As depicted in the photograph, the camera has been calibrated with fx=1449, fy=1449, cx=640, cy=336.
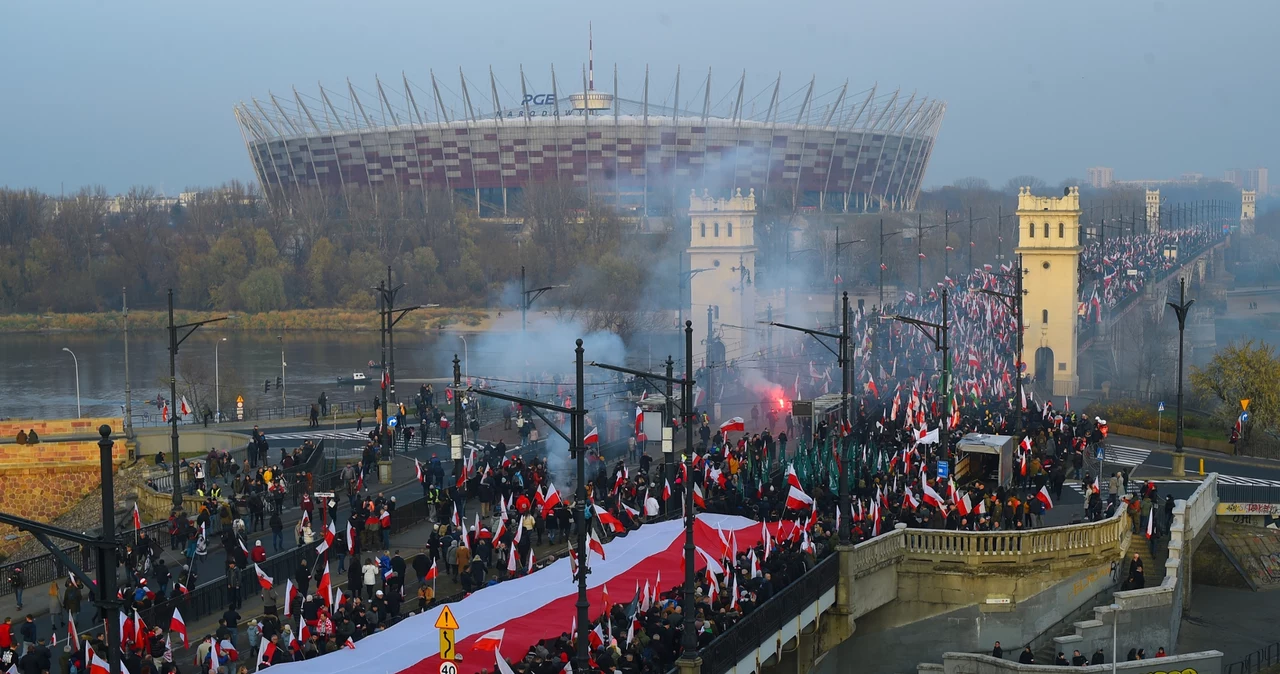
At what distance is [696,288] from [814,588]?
131 feet

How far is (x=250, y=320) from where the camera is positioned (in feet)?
315

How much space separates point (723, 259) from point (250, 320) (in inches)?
1817

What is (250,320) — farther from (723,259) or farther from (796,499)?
(796,499)

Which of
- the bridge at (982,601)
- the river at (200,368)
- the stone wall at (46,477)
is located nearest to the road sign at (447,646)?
the bridge at (982,601)

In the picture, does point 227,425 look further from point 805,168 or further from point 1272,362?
point 805,168

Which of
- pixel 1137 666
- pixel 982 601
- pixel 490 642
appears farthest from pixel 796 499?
pixel 490 642

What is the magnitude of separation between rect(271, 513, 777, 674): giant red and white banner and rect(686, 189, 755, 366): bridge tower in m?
37.5

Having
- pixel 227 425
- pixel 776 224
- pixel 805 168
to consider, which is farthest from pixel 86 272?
pixel 227 425

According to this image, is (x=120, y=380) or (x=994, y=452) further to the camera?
(x=120, y=380)

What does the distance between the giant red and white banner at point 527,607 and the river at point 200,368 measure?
31550 mm

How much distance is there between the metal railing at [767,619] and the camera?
1784 centimetres

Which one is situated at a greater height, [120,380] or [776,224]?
[776,224]

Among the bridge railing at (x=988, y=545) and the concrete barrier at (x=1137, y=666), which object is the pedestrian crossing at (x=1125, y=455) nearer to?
the bridge railing at (x=988, y=545)

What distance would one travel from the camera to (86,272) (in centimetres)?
10444
